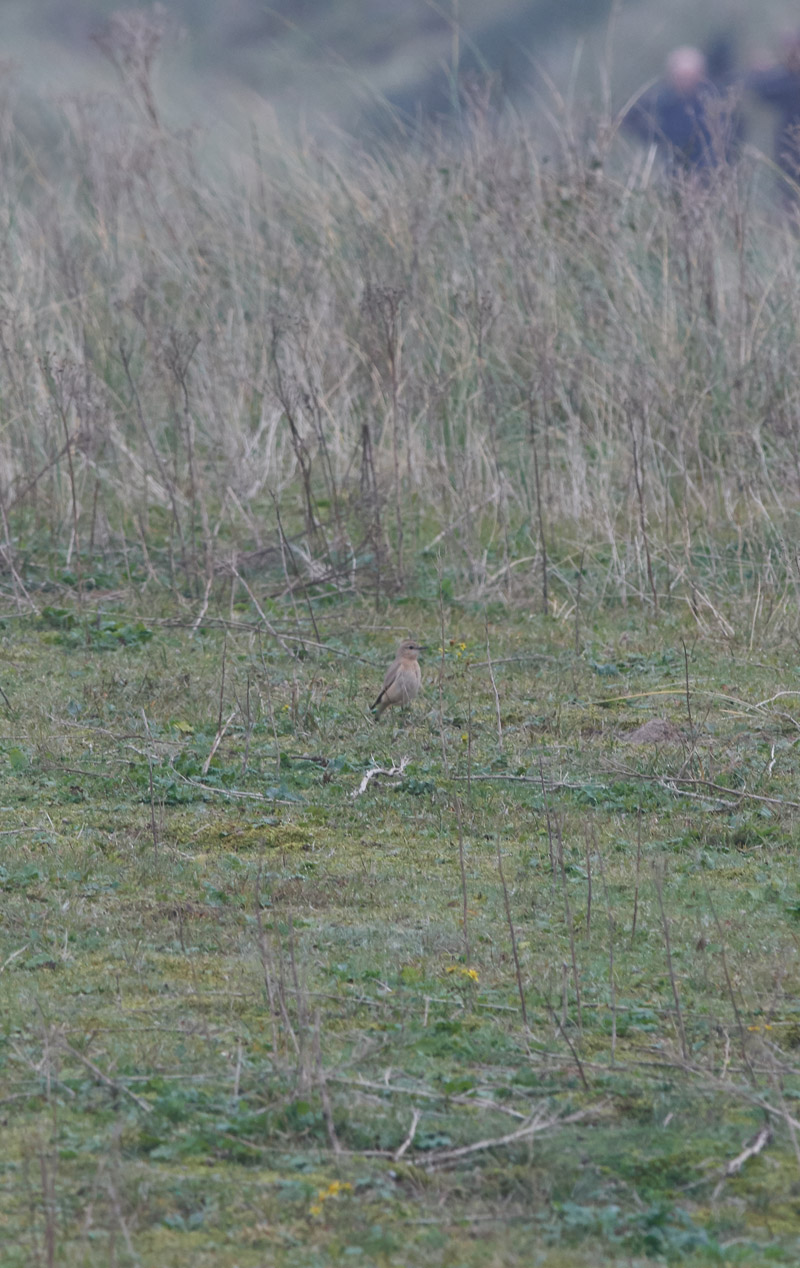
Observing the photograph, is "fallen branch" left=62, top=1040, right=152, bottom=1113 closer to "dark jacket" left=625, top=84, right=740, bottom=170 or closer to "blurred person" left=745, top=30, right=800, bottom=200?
"dark jacket" left=625, top=84, right=740, bottom=170

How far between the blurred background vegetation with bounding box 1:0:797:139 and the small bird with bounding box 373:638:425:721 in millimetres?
6760

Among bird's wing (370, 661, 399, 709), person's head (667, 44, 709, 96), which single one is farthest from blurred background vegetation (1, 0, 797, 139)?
bird's wing (370, 661, 399, 709)

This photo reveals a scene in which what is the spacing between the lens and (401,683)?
671 cm

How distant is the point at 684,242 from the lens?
11.1 m

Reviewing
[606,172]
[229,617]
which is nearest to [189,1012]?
[229,617]

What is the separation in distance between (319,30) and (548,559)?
30.7ft

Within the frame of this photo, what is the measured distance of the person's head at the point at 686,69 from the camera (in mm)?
13562

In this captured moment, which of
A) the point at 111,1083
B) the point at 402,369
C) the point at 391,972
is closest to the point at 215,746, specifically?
the point at 391,972

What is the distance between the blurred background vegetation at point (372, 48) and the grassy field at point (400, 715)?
0.70 m

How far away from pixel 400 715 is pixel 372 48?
1049 centimetres

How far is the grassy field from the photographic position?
3.10 meters

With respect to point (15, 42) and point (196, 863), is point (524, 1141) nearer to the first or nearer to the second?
point (196, 863)

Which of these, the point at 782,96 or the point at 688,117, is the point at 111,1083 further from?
the point at 782,96

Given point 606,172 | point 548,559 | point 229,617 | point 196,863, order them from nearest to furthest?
point 196,863 → point 229,617 → point 548,559 → point 606,172
